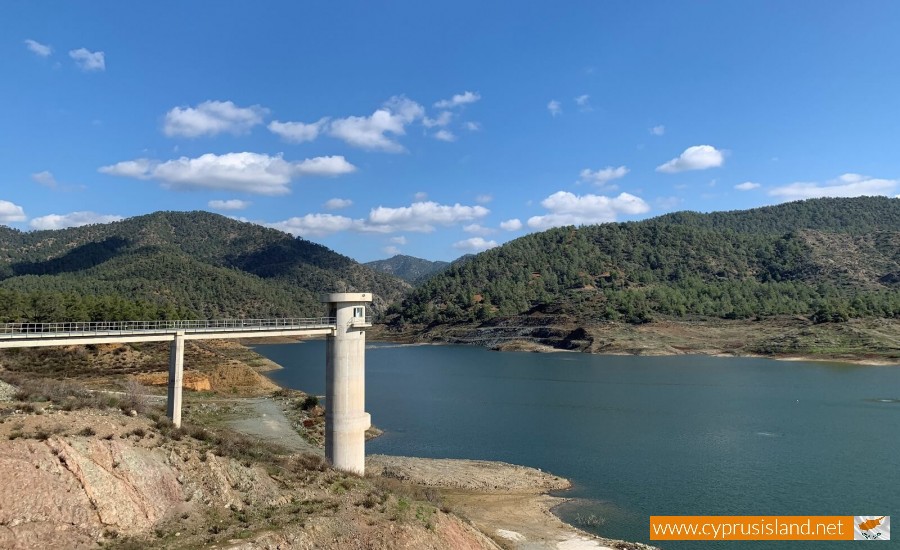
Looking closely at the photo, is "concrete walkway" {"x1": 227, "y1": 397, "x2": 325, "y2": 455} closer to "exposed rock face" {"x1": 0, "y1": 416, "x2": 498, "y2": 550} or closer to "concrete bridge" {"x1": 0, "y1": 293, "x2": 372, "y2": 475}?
"concrete bridge" {"x1": 0, "y1": 293, "x2": 372, "y2": 475}

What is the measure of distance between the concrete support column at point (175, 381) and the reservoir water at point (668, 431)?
25.4 m

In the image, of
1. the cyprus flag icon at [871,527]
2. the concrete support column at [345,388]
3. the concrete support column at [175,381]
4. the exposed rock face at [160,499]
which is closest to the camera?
the exposed rock face at [160,499]

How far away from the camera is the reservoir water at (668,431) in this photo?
4634cm

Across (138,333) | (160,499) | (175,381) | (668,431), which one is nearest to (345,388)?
(175,381)

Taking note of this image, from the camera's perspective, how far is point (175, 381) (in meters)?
39.6

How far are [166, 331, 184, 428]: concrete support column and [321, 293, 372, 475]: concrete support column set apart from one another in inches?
402

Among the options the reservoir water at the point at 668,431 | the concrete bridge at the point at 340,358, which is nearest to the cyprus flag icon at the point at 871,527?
the reservoir water at the point at 668,431

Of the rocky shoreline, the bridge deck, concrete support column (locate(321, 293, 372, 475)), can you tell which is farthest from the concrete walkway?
the rocky shoreline

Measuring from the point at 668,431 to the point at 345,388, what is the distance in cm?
4431

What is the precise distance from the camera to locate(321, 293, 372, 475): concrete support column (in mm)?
43531

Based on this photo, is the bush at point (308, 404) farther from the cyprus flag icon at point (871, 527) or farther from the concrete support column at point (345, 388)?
the cyprus flag icon at point (871, 527)

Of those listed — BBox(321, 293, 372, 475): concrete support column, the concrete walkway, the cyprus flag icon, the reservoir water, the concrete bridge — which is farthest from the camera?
the concrete walkway

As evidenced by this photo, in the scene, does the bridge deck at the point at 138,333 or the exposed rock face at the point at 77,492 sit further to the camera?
the bridge deck at the point at 138,333

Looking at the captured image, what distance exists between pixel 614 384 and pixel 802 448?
1982 inches
